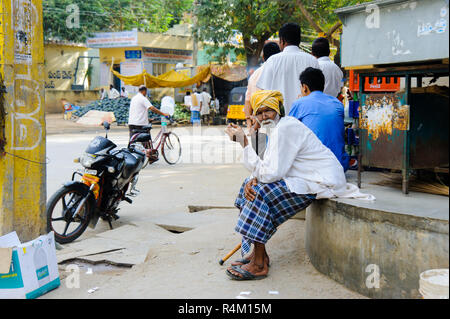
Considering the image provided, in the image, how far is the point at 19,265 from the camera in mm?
3387

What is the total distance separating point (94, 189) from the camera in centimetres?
537

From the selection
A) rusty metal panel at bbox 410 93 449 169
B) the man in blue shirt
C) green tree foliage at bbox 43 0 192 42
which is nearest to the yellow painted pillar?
the man in blue shirt

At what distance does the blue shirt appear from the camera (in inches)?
153

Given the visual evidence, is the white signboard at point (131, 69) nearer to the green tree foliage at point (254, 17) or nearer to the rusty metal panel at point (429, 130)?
the green tree foliage at point (254, 17)

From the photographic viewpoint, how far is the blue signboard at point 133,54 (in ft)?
A: 88.5

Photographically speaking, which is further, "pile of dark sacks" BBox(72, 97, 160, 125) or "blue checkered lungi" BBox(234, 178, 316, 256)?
"pile of dark sacks" BBox(72, 97, 160, 125)

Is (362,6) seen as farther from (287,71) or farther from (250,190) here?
(250,190)

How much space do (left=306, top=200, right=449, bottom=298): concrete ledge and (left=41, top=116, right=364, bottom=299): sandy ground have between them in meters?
0.16

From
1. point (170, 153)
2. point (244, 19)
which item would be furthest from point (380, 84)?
point (244, 19)

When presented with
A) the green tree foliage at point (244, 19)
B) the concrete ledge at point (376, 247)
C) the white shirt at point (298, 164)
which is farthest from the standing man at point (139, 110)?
the concrete ledge at point (376, 247)

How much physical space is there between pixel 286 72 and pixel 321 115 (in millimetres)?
977

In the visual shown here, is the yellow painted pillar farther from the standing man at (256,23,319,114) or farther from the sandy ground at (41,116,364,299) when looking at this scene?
the standing man at (256,23,319,114)

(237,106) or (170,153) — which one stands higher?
(237,106)

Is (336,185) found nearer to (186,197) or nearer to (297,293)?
(297,293)
